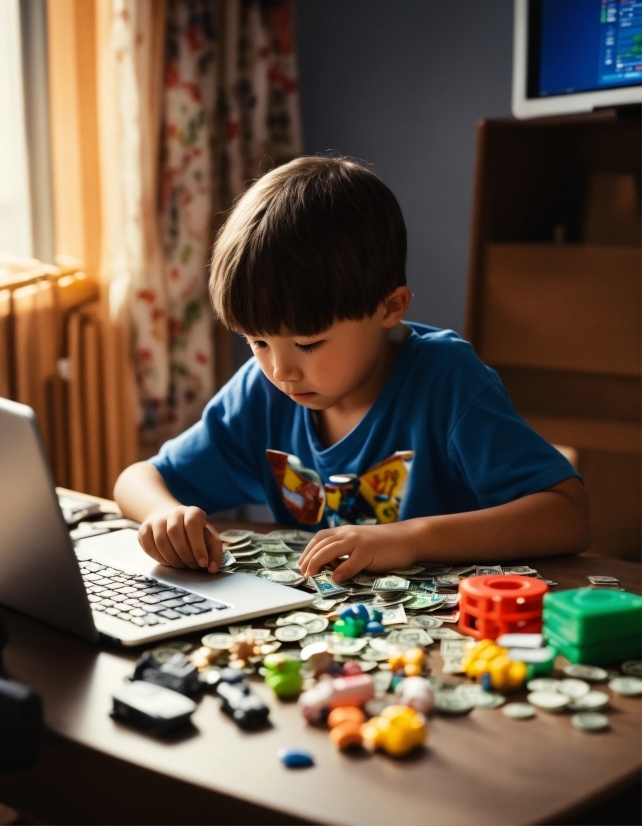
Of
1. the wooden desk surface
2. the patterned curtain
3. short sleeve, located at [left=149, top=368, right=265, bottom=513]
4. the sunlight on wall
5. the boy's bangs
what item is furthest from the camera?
the patterned curtain

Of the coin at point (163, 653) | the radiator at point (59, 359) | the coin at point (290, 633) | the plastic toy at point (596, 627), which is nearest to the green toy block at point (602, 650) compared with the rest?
the plastic toy at point (596, 627)

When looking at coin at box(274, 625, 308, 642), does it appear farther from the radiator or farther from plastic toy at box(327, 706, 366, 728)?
the radiator

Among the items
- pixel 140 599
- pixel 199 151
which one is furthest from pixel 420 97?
pixel 140 599

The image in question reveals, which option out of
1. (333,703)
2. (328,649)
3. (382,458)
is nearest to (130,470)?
(382,458)

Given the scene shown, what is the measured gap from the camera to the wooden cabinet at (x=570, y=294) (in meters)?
2.34

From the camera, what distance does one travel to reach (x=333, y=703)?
0.70 meters

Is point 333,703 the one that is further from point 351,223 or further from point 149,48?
point 149,48

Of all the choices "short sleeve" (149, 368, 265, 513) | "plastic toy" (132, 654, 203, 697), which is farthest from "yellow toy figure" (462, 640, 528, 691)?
"short sleeve" (149, 368, 265, 513)

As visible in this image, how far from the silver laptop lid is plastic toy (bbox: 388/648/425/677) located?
267mm

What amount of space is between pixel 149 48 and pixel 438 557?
1.96 meters

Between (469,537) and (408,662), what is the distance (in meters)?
0.33

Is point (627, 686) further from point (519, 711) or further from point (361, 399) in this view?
point (361, 399)

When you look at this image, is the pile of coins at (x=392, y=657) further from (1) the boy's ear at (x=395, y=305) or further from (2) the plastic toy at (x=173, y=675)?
(1) the boy's ear at (x=395, y=305)

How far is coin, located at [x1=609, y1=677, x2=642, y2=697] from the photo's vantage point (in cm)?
73
